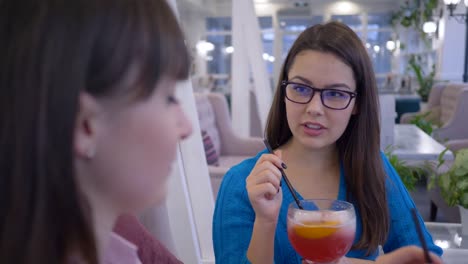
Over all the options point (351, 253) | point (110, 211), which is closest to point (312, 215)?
point (351, 253)

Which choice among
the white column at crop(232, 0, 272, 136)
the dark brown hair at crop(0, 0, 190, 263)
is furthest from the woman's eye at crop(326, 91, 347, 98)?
the white column at crop(232, 0, 272, 136)

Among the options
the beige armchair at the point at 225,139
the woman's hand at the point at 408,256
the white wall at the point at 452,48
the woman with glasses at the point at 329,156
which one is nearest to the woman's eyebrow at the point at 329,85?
the woman with glasses at the point at 329,156

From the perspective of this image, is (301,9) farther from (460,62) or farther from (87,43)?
(87,43)

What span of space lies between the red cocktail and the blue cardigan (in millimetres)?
218

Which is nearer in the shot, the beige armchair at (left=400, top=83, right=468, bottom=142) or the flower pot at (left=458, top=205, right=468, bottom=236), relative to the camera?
the flower pot at (left=458, top=205, right=468, bottom=236)

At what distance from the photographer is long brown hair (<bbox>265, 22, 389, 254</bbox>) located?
126 centimetres

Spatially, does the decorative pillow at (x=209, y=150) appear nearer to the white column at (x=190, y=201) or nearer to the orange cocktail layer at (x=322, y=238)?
the white column at (x=190, y=201)

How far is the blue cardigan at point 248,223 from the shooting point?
4.05 feet

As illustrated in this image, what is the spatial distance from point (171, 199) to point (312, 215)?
2.34ft

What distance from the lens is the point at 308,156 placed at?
1.36m

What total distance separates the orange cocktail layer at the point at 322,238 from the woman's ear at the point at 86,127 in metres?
0.56

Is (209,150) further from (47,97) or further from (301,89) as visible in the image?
(47,97)

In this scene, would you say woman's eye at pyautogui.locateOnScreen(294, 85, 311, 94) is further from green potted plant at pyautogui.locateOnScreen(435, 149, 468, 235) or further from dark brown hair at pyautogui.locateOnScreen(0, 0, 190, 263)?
green potted plant at pyautogui.locateOnScreen(435, 149, 468, 235)

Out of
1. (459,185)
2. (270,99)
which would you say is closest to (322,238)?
(459,185)
